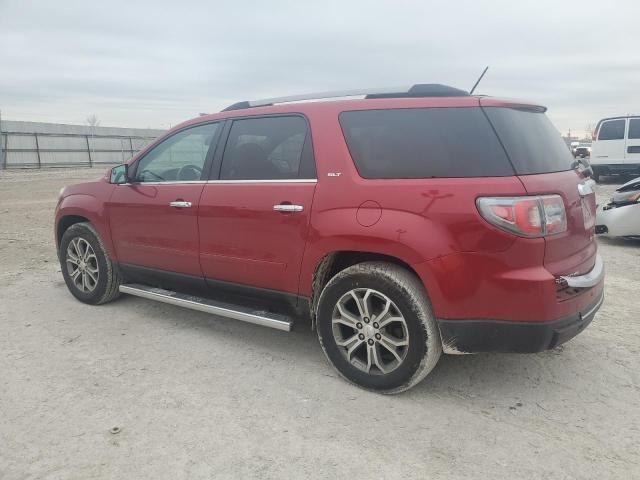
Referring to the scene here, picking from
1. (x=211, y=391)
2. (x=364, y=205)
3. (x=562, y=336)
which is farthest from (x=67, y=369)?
(x=562, y=336)

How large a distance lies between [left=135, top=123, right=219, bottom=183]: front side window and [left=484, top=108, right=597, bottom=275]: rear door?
86.5 inches

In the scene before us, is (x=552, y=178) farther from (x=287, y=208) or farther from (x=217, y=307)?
(x=217, y=307)

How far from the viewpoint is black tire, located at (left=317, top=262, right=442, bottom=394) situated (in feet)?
9.70

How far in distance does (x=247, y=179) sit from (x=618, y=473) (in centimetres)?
275

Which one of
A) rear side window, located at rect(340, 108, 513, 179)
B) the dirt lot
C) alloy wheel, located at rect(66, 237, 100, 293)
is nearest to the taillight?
rear side window, located at rect(340, 108, 513, 179)

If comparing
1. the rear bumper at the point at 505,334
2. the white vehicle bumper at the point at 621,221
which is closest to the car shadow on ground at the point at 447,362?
the rear bumper at the point at 505,334

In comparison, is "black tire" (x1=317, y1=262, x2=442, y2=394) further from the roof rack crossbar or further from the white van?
the white van

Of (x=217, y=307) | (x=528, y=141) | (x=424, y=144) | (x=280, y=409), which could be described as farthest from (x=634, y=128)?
(x=280, y=409)

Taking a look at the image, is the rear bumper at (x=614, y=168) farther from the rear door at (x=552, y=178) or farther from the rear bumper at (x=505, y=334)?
the rear bumper at (x=505, y=334)

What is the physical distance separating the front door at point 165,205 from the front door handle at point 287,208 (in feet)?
2.63

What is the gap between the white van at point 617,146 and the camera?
592 inches

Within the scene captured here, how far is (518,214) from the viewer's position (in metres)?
2.70

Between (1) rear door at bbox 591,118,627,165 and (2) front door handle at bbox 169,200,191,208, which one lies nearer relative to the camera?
(2) front door handle at bbox 169,200,191,208

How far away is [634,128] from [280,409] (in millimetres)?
15733
